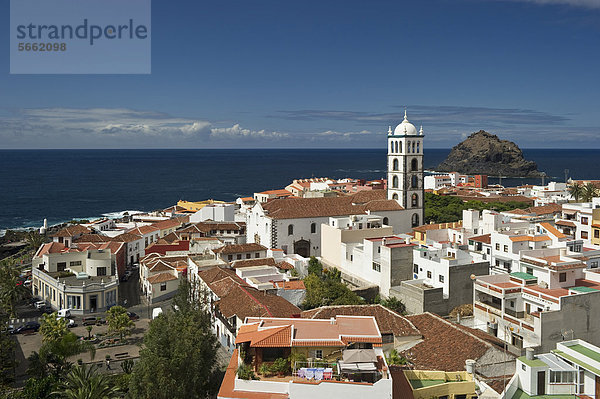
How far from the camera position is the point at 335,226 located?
43938 millimetres

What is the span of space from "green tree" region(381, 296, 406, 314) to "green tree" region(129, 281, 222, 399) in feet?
50.6

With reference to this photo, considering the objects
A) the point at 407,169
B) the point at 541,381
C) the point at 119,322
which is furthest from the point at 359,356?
the point at 407,169

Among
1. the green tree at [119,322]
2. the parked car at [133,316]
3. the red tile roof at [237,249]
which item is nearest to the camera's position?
the green tree at [119,322]

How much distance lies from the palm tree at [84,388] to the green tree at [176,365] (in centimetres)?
155

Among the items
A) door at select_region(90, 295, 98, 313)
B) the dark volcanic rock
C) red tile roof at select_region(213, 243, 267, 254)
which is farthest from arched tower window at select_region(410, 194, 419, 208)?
the dark volcanic rock

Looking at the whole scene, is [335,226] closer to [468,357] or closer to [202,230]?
[202,230]

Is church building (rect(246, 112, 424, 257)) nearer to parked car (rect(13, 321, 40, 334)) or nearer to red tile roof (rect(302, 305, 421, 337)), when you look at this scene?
parked car (rect(13, 321, 40, 334))

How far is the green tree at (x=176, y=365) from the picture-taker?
675 inches

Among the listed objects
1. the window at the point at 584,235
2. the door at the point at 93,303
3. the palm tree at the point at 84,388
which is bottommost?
the door at the point at 93,303

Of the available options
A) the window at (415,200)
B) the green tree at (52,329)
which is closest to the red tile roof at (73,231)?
the green tree at (52,329)

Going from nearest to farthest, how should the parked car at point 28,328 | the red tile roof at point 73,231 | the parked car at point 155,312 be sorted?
the parked car at point 28,328 < the parked car at point 155,312 < the red tile roof at point 73,231

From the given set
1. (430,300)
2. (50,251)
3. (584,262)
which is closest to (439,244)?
(430,300)

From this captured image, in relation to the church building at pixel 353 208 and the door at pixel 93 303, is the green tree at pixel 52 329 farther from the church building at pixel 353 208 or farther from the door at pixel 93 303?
the church building at pixel 353 208

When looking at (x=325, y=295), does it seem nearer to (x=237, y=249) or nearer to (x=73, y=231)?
(x=237, y=249)
